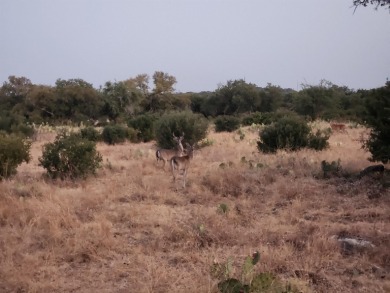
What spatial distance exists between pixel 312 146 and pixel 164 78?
1704 inches

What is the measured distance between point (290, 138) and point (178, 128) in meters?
5.63

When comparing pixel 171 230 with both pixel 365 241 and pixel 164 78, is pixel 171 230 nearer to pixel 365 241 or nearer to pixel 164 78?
pixel 365 241

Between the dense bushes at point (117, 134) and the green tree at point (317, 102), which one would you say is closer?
the dense bushes at point (117, 134)

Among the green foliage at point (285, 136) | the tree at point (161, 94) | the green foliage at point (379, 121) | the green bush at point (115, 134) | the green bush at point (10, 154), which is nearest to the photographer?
the green foliage at point (379, 121)

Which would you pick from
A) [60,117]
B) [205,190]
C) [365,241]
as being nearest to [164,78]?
[60,117]

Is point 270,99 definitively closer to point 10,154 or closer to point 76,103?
point 76,103

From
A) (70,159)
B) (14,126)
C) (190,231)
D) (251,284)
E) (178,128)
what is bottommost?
(190,231)

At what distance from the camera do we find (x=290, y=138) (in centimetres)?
1602

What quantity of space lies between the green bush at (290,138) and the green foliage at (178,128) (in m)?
4.05

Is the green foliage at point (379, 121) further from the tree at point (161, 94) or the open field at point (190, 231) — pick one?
the tree at point (161, 94)

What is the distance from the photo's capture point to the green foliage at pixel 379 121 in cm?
1049

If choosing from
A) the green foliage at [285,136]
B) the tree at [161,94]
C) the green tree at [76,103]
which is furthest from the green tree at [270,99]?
the green foliage at [285,136]

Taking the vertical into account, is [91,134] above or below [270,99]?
below

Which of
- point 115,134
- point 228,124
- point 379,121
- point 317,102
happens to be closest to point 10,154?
point 379,121
